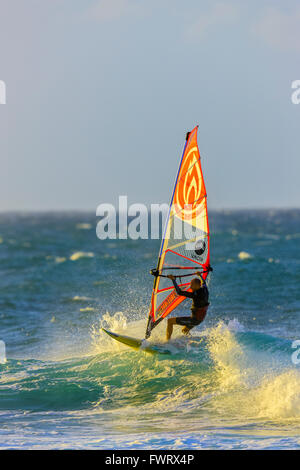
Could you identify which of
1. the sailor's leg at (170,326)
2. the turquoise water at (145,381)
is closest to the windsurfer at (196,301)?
the sailor's leg at (170,326)

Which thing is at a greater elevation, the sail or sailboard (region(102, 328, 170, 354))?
the sail

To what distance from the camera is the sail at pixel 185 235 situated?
11.2 m

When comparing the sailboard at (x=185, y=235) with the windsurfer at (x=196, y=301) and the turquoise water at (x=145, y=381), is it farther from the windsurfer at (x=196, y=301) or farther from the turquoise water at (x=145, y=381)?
the turquoise water at (x=145, y=381)

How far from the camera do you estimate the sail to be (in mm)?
11234

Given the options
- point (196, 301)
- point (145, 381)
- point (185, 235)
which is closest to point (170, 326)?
point (196, 301)

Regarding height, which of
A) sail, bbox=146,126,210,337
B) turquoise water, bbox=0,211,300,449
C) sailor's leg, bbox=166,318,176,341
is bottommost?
turquoise water, bbox=0,211,300,449

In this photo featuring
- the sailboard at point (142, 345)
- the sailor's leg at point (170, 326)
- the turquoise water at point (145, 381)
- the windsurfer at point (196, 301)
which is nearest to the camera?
the turquoise water at point (145, 381)

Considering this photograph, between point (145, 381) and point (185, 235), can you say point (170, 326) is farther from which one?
point (185, 235)

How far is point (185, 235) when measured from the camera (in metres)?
11.4

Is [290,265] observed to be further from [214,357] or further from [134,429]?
[134,429]

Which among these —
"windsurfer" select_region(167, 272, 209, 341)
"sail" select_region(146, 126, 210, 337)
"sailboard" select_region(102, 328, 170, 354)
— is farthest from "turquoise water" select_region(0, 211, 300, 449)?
"sail" select_region(146, 126, 210, 337)

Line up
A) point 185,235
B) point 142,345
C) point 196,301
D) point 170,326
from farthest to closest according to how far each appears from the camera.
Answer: point 142,345, point 185,235, point 170,326, point 196,301

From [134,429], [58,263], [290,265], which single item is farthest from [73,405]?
[58,263]

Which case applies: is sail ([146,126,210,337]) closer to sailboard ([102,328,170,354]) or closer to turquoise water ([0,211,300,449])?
sailboard ([102,328,170,354])
